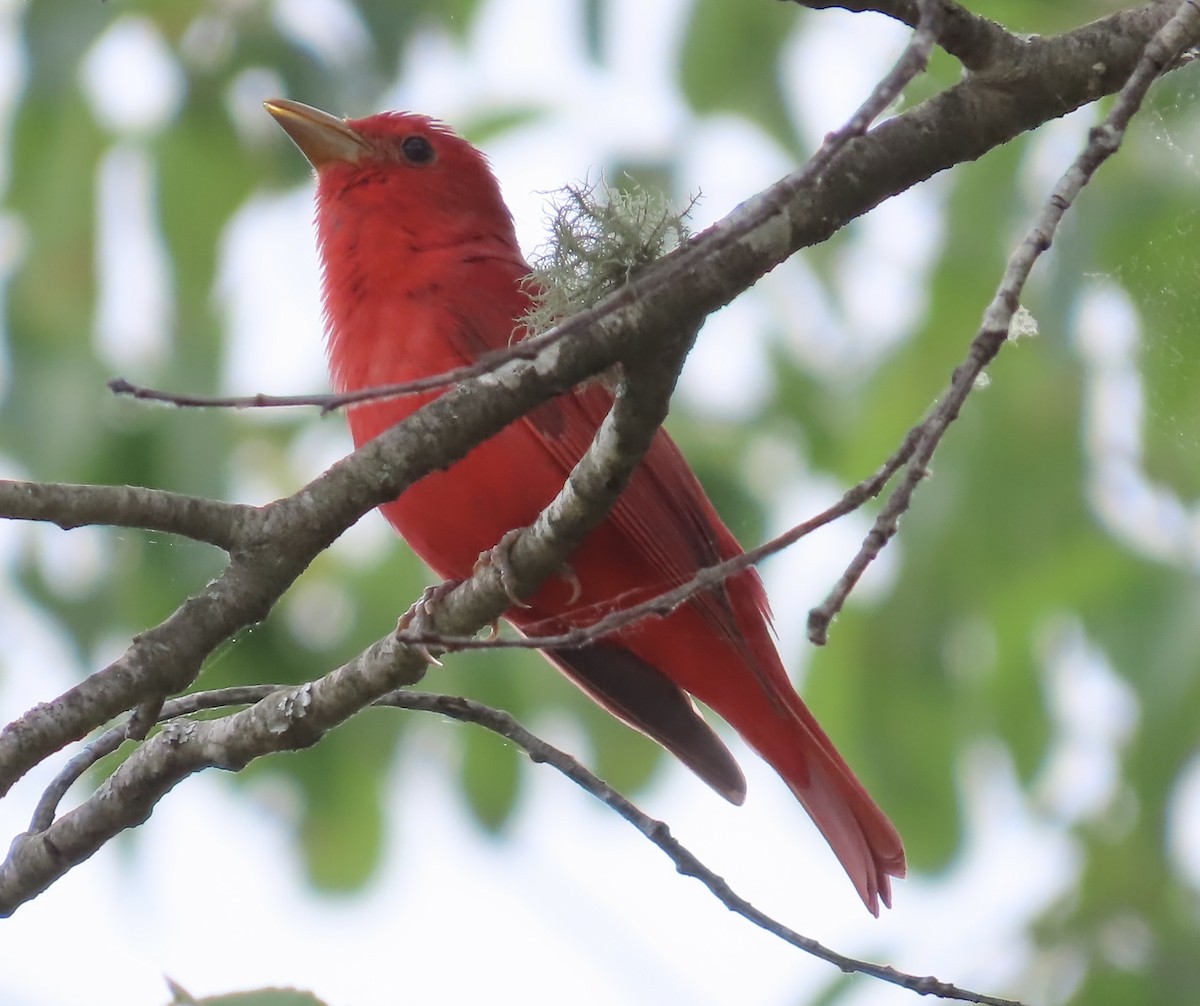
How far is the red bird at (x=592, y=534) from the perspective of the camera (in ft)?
12.9

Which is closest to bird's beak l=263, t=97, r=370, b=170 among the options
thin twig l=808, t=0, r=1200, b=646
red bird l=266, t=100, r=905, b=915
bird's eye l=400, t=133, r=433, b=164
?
bird's eye l=400, t=133, r=433, b=164

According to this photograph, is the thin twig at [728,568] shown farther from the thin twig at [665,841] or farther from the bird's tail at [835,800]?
the bird's tail at [835,800]

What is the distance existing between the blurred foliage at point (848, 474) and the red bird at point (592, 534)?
49cm

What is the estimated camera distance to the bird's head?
183 inches

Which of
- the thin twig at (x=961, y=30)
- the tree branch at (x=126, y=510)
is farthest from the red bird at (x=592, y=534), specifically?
the thin twig at (x=961, y=30)

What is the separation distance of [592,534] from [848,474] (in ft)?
4.00

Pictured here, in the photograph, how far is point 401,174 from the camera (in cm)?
482

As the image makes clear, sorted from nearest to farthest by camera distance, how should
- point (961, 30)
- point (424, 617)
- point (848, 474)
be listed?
point (961, 30) < point (424, 617) < point (848, 474)

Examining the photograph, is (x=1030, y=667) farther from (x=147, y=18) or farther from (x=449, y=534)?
(x=147, y=18)

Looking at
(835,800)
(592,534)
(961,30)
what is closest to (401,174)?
(592,534)

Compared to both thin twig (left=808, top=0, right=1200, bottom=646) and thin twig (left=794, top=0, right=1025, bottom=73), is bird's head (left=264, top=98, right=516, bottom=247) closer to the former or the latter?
thin twig (left=794, top=0, right=1025, bottom=73)

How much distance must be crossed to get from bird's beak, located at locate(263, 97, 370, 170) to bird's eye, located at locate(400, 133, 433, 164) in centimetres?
12

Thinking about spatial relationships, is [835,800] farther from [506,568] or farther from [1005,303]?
[1005,303]

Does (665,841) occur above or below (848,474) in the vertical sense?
below
